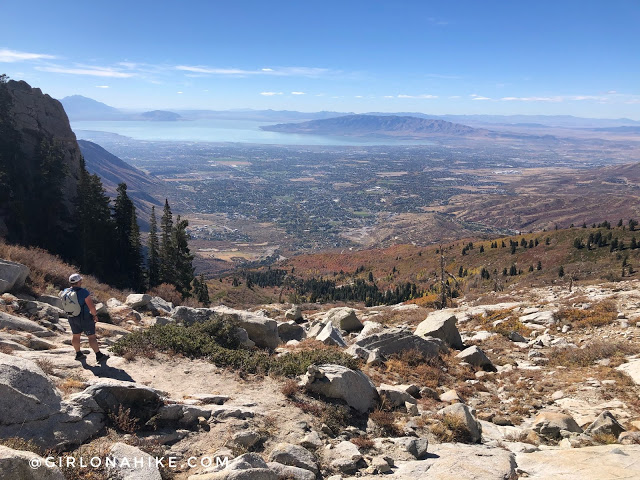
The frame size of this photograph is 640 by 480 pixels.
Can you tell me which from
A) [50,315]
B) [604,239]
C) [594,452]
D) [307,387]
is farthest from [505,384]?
[604,239]

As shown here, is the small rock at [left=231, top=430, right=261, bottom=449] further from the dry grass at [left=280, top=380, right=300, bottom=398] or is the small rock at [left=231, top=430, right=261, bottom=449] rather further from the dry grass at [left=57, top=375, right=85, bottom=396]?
the dry grass at [left=57, top=375, right=85, bottom=396]

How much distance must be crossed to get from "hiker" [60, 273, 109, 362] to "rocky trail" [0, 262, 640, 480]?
360mm

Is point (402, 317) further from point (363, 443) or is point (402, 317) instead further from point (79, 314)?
point (79, 314)

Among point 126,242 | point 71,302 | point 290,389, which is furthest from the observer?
point 126,242

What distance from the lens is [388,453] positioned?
8.47 meters

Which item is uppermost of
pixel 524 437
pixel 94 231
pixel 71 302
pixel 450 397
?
pixel 71 302

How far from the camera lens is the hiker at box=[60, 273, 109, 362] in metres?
10.3

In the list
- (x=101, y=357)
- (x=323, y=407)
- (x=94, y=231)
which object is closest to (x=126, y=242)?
(x=94, y=231)

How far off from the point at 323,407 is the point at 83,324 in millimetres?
6854

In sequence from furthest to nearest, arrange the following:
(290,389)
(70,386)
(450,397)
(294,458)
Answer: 1. (450,397)
2. (290,389)
3. (70,386)
4. (294,458)

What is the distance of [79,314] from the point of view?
34.4 ft

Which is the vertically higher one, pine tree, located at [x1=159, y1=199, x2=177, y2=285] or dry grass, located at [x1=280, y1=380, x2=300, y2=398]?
dry grass, located at [x1=280, y1=380, x2=300, y2=398]

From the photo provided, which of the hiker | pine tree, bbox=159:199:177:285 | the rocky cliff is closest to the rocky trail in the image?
the hiker

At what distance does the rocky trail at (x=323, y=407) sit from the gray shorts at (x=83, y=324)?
0.76 metres
